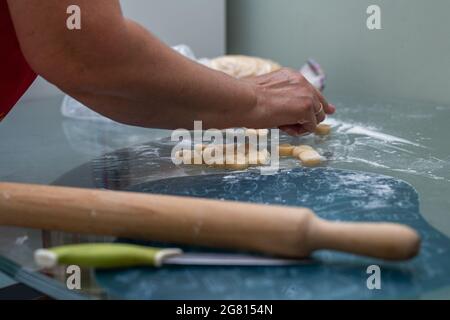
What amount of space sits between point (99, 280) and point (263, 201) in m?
0.24

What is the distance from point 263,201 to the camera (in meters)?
0.66

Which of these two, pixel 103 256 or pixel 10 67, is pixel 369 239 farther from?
pixel 10 67

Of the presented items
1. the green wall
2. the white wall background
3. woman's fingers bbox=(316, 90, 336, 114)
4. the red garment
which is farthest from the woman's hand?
the white wall background

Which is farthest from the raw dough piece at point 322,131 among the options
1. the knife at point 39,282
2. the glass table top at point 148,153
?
the knife at point 39,282

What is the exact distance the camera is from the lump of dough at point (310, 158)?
2.68 feet

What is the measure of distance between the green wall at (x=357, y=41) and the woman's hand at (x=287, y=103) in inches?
22.7

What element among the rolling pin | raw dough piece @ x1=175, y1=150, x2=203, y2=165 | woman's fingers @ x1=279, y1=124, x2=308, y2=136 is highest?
the rolling pin

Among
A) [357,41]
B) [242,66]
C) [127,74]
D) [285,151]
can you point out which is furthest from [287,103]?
[357,41]

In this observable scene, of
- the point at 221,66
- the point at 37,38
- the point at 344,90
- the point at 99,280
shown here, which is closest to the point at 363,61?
the point at 344,90

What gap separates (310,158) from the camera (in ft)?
2.69

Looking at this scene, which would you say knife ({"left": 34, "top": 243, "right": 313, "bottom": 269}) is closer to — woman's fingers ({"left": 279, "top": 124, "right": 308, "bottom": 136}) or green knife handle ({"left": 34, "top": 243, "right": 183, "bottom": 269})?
green knife handle ({"left": 34, "top": 243, "right": 183, "bottom": 269})

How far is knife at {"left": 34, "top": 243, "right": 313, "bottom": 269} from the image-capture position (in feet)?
1.54

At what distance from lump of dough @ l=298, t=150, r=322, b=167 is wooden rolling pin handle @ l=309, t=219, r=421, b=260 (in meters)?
0.35

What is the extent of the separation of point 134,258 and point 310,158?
0.40 meters
